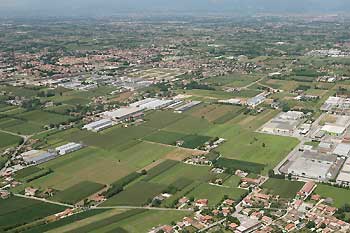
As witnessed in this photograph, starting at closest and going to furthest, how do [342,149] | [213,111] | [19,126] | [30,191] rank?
[30,191], [342,149], [19,126], [213,111]

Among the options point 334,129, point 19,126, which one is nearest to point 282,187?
point 334,129

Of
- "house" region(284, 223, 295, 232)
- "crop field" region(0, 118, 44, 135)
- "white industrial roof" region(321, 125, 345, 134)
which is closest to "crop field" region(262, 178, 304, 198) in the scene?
"house" region(284, 223, 295, 232)

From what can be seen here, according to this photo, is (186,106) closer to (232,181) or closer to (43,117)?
(43,117)

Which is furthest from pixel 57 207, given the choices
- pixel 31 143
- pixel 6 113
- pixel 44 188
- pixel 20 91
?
pixel 20 91

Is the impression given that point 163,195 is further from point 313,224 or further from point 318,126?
point 318,126

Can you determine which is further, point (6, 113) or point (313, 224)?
point (6, 113)
